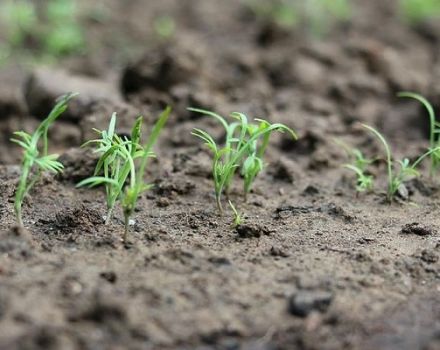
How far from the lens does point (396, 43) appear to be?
209 inches

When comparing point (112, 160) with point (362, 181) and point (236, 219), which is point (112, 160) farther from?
point (362, 181)

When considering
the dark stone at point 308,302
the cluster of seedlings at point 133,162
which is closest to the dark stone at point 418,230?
the cluster of seedlings at point 133,162

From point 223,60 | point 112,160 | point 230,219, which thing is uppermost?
point 112,160

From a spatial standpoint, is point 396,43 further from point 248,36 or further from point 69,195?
point 69,195

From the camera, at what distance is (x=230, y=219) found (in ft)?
9.18

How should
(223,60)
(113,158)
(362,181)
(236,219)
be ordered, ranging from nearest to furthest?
(113,158)
(236,219)
(362,181)
(223,60)

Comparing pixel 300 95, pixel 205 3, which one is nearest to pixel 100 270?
pixel 300 95

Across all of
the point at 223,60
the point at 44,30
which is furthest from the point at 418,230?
the point at 44,30

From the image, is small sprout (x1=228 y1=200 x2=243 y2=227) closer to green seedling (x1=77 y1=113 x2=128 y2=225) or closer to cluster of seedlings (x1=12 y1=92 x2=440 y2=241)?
cluster of seedlings (x1=12 y1=92 x2=440 y2=241)

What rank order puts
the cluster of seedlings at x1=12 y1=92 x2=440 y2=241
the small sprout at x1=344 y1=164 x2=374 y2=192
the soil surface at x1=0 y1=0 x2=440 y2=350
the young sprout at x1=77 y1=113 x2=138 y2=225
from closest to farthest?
the soil surface at x1=0 y1=0 x2=440 y2=350, the cluster of seedlings at x1=12 y1=92 x2=440 y2=241, the young sprout at x1=77 y1=113 x2=138 y2=225, the small sprout at x1=344 y1=164 x2=374 y2=192

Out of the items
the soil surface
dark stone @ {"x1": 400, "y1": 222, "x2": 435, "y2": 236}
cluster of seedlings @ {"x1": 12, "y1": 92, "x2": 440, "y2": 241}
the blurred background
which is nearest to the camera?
the soil surface

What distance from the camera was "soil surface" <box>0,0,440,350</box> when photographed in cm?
200

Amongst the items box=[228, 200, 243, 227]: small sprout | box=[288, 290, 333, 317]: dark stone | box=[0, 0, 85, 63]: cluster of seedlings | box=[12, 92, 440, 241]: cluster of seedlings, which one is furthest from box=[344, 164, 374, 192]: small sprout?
box=[0, 0, 85, 63]: cluster of seedlings

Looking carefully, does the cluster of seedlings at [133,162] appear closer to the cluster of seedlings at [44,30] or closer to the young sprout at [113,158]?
the young sprout at [113,158]
